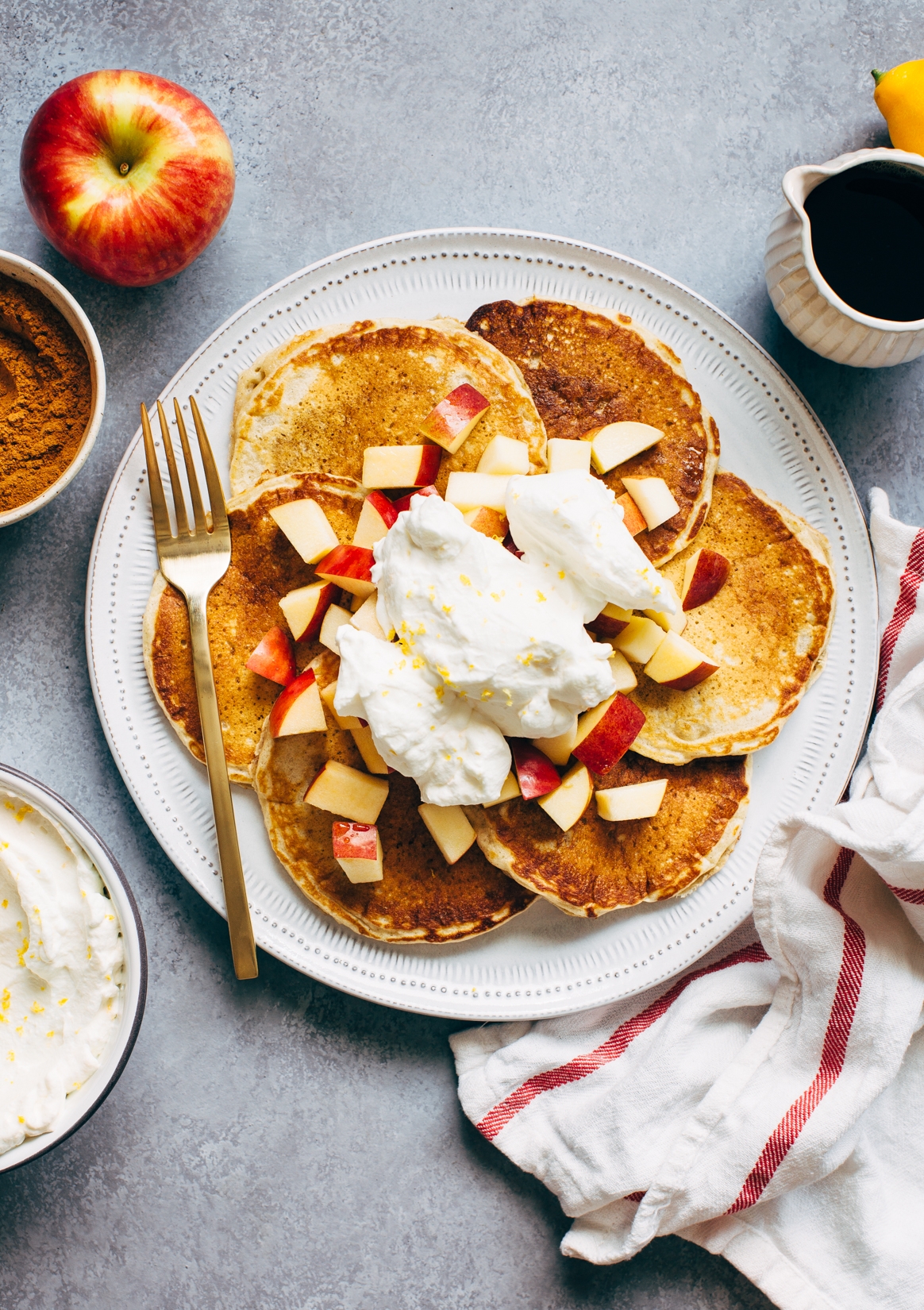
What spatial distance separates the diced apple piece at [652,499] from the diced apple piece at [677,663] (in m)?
0.25

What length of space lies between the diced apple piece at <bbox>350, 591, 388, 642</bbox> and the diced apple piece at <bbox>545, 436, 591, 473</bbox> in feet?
1.52

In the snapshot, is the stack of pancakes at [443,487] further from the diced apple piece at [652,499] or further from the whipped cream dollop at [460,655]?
the whipped cream dollop at [460,655]

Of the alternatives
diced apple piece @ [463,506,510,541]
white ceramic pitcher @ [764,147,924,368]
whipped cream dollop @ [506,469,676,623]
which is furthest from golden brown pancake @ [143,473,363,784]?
white ceramic pitcher @ [764,147,924,368]

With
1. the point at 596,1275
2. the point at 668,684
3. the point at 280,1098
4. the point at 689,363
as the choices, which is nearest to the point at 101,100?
the point at 689,363

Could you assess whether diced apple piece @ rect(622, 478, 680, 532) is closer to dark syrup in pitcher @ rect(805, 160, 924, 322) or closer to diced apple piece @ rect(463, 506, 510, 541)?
diced apple piece @ rect(463, 506, 510, 541)

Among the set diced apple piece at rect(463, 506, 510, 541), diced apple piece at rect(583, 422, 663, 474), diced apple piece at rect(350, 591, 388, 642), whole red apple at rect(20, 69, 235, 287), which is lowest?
diced apple piece at rect(350, 591, 388, 642)

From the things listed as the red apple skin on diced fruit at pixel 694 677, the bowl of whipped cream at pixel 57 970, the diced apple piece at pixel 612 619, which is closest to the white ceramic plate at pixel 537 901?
the bowl of whipped cream at pixel 57 970

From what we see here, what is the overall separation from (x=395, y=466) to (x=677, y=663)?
72 cm

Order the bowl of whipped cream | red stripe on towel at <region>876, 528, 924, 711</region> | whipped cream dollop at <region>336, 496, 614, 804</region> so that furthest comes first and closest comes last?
red stripe on towel at <region>876, 528, 924, 711</region> → the bowl of whipped cream → whipped cream dollop at <region>336, 496, 614, 804</region>

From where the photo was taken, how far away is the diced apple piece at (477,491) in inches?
68.2

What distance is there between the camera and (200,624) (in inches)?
70.4

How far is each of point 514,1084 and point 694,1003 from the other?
45 centimetres

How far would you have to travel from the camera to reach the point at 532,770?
175 cm

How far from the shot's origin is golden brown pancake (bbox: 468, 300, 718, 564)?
187 centimetres
